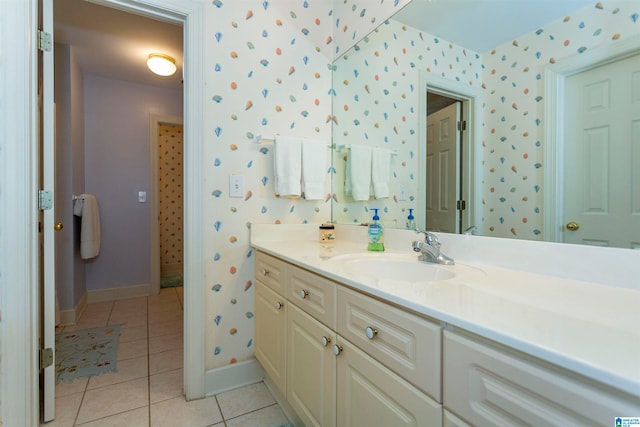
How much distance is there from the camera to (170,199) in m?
4.36

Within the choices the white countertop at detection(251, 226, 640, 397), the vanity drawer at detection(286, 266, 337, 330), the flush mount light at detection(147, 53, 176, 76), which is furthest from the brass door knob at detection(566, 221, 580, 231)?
the flush mount light at detection(147, 53, 176, 76)

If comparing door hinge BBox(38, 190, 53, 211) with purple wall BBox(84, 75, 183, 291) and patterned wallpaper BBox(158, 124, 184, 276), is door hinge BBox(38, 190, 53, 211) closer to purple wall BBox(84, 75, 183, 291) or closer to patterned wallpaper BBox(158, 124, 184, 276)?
purple wall BBox(84, 75, 183, 291)

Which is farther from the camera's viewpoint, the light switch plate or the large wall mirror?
the light switch plate

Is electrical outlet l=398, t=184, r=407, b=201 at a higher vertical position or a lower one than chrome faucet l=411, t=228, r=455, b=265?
higher

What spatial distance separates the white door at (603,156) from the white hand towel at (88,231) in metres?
3.45

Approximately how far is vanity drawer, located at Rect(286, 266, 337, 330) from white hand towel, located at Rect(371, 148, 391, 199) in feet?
2.42

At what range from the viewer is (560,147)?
0.91 m

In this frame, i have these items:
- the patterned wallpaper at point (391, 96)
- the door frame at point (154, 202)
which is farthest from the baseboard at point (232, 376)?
the door frame at point (154, 202)

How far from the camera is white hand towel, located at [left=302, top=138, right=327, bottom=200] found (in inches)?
67.9

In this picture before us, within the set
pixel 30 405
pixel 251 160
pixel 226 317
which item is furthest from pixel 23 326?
pixel 251 160

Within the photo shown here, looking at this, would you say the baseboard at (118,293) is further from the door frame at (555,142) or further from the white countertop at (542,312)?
the door frame at (555,142)

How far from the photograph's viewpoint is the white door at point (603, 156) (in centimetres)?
76

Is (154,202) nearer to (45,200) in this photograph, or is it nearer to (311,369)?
(45,200)

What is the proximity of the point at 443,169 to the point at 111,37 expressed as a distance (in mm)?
2725
